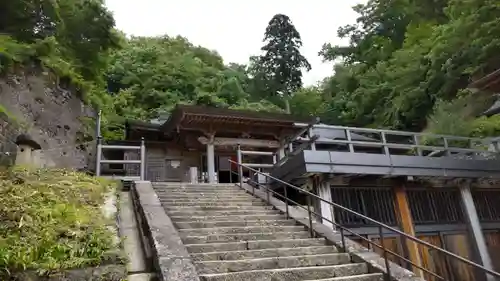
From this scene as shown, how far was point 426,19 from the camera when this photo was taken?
2495cm

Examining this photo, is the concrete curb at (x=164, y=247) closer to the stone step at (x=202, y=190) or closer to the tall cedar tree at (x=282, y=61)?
the stone step at (x=202, y=190)

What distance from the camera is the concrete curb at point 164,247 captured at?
15.1 ft

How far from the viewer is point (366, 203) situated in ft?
35.2

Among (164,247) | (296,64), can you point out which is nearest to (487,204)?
(164,247)

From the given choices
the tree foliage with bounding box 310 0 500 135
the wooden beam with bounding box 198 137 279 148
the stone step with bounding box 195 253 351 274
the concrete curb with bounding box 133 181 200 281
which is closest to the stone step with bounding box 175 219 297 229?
the concrete curb with bounding box 133 181 200 281

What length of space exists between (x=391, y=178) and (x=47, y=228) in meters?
9.41

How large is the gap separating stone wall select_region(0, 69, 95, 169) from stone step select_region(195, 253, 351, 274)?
29.0ft

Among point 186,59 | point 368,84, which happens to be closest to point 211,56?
point 186,59

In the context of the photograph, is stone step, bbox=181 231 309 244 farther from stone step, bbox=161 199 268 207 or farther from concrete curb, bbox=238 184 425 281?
stone step, bbox=161 199 268 207

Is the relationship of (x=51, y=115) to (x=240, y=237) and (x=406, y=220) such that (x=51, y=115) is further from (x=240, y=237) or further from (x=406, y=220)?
(x=406, y=220)

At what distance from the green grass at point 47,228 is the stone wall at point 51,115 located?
6.12 metres

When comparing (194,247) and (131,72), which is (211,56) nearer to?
(131,72)

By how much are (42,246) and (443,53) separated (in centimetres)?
1832

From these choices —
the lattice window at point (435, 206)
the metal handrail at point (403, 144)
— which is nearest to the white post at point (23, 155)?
the metal handrail at point (403, 144)
